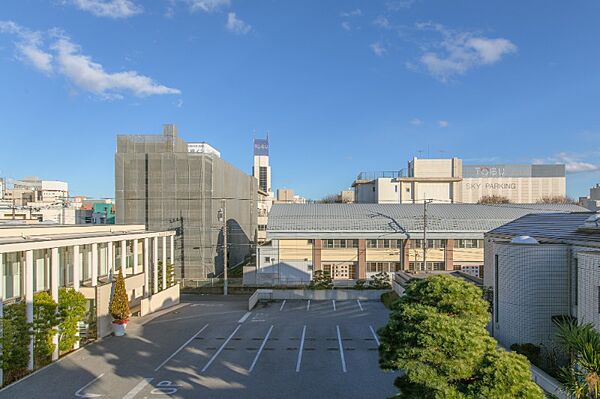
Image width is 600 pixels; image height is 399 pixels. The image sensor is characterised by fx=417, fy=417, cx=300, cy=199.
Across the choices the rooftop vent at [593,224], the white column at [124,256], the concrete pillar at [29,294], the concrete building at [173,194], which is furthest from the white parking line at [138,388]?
the concrete building at [173,194]

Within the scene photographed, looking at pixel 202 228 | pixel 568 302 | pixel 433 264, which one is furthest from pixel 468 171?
pixel 568 302

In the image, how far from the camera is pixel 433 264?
1441 inches

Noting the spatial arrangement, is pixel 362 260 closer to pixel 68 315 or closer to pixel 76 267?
pixel 76 267

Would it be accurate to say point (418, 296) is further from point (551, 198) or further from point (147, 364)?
point (551, 198)

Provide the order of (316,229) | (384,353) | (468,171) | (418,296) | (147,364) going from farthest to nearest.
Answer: (468,171) < (316,229) < (147,364) < (418,296) < (384,353)

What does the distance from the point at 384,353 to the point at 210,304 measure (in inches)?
836

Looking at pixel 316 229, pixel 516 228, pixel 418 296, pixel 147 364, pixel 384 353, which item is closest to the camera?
pixel 384 353

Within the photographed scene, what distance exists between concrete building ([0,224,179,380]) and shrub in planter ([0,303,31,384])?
286 mm

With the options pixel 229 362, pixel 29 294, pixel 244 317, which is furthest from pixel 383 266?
pixel 29 294

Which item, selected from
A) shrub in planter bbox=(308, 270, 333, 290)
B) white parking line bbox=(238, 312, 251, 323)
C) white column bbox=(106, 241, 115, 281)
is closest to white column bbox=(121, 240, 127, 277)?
white column bbox=(106, 241, 115, 281)

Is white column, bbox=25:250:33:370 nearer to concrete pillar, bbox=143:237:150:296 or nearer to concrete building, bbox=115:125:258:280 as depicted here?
concrete pillar, bbox=143:237:150:296

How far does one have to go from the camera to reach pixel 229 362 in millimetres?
15789

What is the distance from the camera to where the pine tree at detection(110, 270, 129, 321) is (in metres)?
19.6

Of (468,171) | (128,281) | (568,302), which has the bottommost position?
(128,281)
